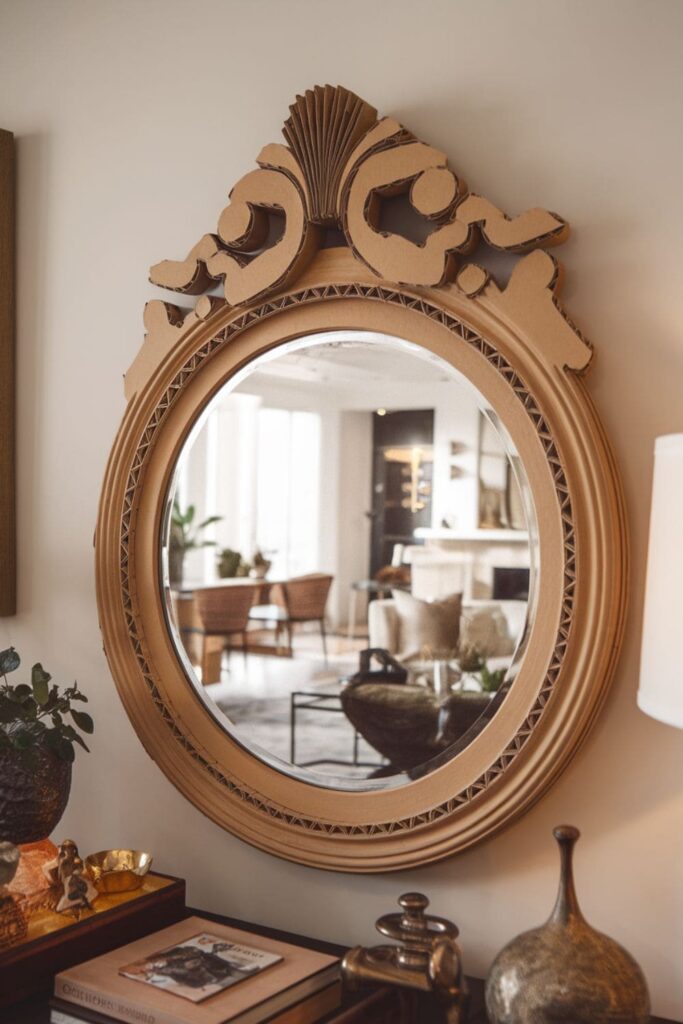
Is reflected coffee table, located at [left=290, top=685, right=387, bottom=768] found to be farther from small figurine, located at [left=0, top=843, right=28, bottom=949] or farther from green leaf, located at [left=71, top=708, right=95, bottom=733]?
small figurine, located at [left=0, top=843, right=28, bottom=949]

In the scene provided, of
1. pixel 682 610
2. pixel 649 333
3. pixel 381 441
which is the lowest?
pixel 682 610

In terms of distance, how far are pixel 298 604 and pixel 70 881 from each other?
59cm

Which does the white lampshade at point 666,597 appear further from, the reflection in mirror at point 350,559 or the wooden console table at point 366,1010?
the wooden console table at point 366,1010

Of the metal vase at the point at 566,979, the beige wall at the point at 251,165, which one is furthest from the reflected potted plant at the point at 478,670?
the metal vase at the point at 566,979

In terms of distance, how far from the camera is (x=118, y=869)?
1801 millimetres

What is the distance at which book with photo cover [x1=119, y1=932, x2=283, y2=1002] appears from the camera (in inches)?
58.5

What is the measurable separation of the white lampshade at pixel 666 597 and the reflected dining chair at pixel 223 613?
78 cm

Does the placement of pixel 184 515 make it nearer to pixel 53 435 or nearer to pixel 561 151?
pixel 53 435

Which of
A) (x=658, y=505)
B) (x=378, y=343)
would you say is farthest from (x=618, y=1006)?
(x=378, y=343)

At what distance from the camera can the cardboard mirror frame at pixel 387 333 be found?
1485 millimetres

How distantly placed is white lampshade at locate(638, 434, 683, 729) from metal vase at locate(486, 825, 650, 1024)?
0.99 ft

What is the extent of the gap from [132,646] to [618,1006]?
1063 millimetres

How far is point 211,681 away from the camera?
1861 millimetres

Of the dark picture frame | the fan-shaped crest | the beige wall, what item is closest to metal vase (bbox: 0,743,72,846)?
the beige wall
